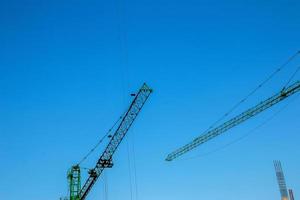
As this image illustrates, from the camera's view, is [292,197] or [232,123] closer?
[232,123]

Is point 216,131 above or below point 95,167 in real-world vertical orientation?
above

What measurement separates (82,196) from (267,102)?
49.6 m

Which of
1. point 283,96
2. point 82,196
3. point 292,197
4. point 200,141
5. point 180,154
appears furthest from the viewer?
point 292,197

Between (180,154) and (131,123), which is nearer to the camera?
(131,123)

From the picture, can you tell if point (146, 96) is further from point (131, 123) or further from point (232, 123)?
point (232, 123)

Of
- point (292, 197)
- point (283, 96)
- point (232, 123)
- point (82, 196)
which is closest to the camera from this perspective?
point (283, 96)

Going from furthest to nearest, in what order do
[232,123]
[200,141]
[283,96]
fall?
[200,141]
[232,123]
[283,96]

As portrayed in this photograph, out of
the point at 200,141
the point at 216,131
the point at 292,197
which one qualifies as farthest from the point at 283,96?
the point at 292,197

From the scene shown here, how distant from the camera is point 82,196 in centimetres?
7431

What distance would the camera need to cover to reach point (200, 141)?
288ft

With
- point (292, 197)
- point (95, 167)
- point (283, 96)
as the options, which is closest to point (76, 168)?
point (95, 167)

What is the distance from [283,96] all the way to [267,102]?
4.71m

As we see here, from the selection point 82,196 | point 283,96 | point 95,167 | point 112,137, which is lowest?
point 82,196

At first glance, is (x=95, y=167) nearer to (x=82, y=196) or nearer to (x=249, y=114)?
(x=82, y=196)
